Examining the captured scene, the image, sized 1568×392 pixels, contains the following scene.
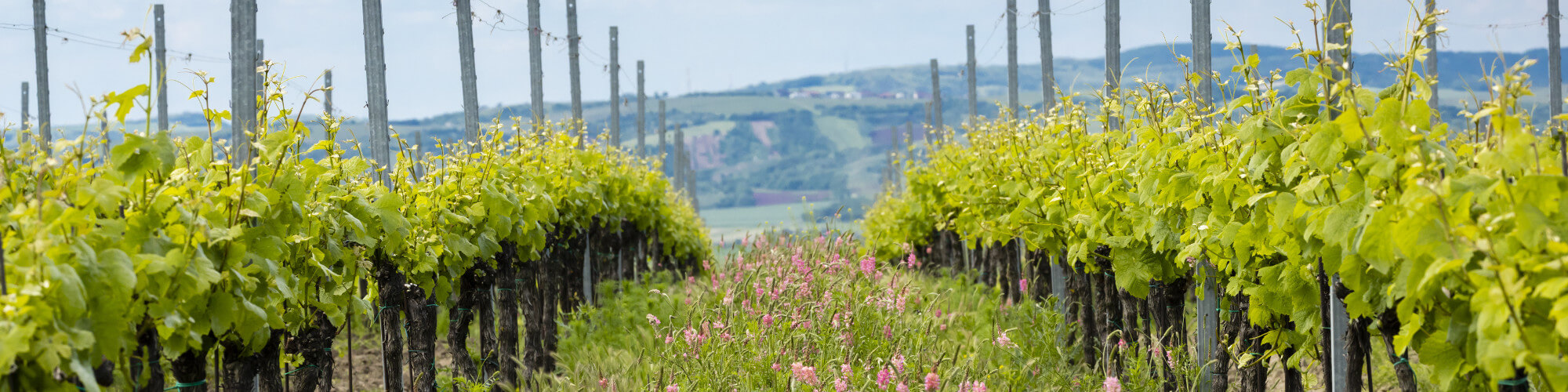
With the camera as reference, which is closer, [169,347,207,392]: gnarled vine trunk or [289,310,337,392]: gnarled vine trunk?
[169,347,207,392]: gnarled vine trunk

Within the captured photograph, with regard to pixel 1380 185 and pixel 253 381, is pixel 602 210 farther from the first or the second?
pixel 1380 185

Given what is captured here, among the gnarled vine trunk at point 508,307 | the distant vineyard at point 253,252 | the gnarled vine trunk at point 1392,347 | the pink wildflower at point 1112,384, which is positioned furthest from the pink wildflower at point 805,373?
the gnarled vine trunk at point 508,307

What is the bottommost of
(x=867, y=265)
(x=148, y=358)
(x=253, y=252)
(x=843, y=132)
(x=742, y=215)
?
(x=742, y=215)

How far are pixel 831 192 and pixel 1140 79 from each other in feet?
443

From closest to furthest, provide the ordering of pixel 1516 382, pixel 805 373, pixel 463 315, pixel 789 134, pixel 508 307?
pixel 1516 382, pixel 805 373, pixel 463 315, pixel 508 307, pixel 789 134

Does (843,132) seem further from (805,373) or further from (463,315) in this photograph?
(805,373)

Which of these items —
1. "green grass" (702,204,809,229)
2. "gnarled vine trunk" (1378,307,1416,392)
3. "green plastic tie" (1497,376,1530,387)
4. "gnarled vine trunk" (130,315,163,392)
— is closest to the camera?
"green plastic tie" (1497,376,1530,387)

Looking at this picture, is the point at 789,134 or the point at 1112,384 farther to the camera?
the point at 789,134

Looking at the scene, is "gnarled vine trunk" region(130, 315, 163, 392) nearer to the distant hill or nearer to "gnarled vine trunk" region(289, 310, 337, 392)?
"gnarled vine trunk" region(289, 310, 337, 392)

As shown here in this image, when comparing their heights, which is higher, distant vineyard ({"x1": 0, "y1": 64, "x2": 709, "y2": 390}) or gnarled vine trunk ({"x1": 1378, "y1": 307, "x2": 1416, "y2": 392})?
distant vineyard ({"x1": 0, "y1": 64, "x2": 709, "y2": 390})

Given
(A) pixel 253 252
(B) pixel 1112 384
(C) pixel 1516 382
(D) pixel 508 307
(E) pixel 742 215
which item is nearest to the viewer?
(C) pixel 1516 382

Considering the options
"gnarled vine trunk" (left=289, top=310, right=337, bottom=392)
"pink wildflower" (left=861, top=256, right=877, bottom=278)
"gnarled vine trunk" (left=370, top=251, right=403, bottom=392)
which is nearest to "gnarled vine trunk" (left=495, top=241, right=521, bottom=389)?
"gnarled vine trunk" (left=370, top=251, right=403, bottom=392)

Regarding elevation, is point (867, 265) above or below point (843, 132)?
below

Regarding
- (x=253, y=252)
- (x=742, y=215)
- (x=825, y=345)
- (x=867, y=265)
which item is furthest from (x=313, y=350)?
(x=742, y=215)
